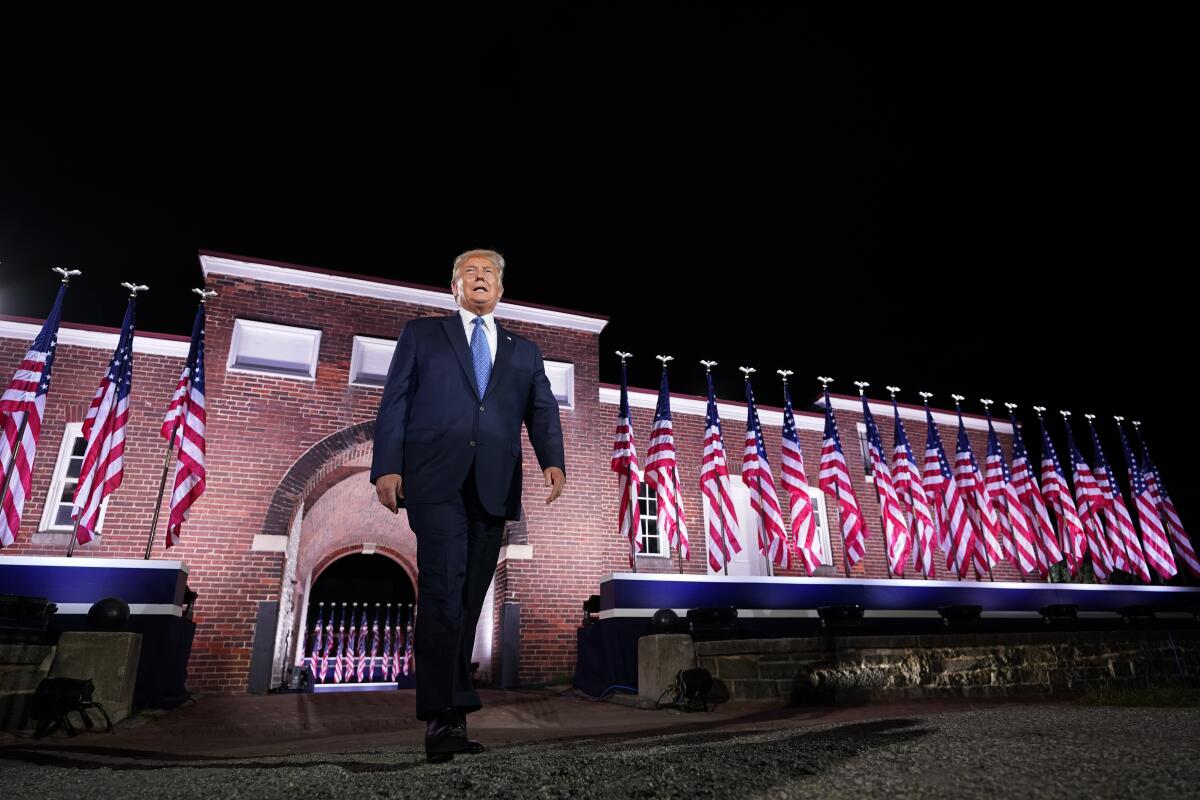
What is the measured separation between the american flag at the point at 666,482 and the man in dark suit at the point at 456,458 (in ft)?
25.9

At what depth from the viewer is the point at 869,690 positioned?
19.2 ft

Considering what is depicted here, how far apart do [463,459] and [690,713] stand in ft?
12.8

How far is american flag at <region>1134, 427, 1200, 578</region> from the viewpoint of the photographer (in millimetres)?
14969

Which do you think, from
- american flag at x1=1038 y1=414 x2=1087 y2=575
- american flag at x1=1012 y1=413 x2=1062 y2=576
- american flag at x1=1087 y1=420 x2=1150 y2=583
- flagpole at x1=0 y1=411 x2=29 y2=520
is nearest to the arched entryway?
flagpole at x1=0 y1=411 x2=29 y2=520

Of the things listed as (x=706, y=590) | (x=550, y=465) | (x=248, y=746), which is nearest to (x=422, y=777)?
(x=550, y=465)

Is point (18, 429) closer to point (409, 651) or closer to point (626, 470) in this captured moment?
point (626, 470)

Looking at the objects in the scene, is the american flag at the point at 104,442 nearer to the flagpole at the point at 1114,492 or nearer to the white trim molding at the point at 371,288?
the white trim molding at the point at 371,288

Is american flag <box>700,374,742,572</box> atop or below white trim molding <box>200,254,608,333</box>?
below

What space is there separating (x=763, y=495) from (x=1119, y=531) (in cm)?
909

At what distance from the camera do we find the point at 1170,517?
1521 centimetres

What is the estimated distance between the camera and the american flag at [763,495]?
441 inches

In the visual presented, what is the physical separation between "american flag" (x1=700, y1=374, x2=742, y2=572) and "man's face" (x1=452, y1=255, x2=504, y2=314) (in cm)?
844

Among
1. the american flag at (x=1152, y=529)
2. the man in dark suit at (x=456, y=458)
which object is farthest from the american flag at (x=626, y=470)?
the american flag at (x=1152, y=529)

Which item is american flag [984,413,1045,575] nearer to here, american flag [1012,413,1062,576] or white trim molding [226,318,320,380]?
american flag [1012,413,1062,576]
